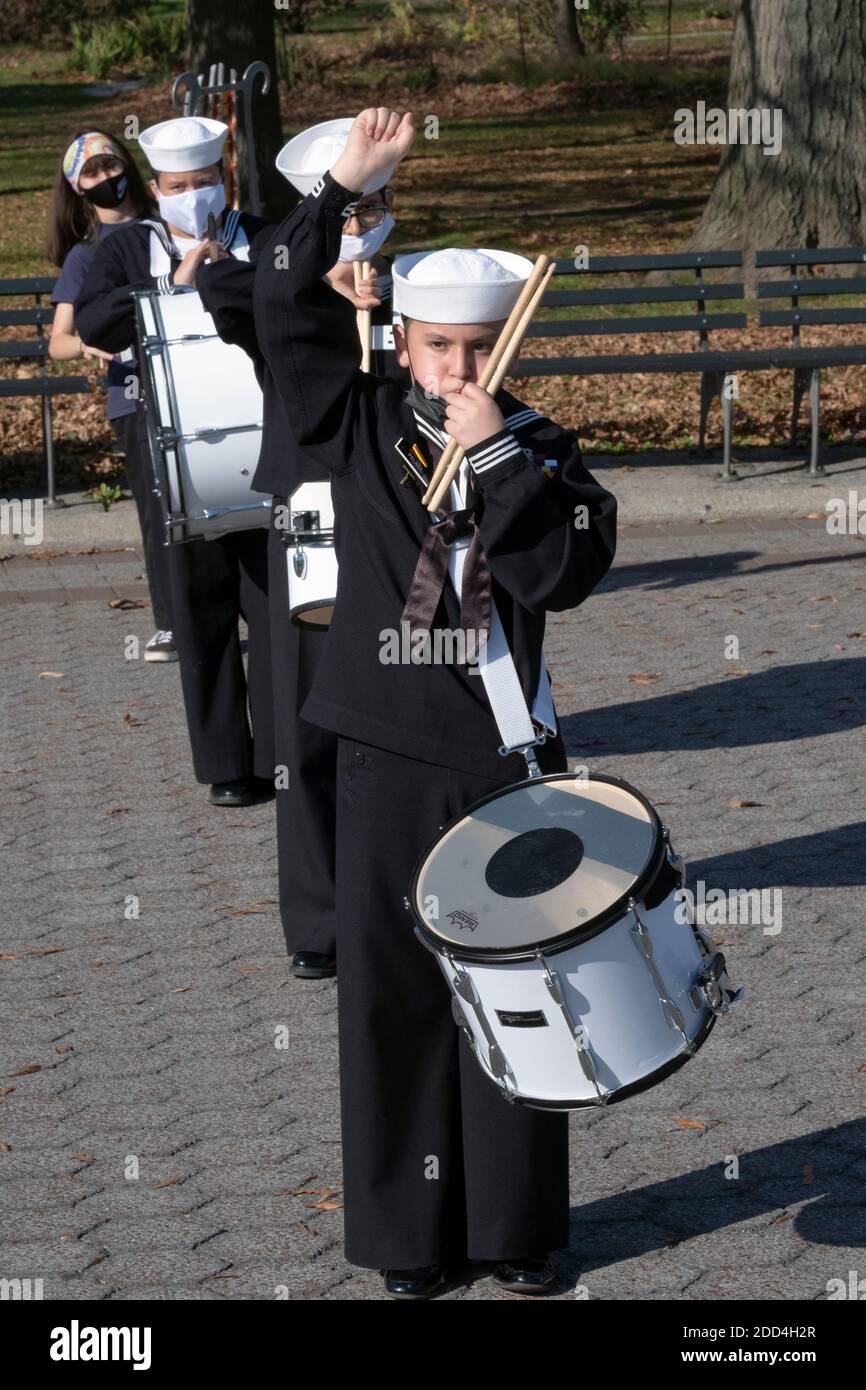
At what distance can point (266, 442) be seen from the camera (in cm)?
554

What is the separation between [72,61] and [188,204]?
33510mm

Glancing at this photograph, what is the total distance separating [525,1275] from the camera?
155 inches

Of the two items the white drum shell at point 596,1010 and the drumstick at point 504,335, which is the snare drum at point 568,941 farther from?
the drumstick at point 504,335

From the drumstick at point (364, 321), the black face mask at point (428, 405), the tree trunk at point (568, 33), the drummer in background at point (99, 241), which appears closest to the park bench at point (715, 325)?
the drummer in background at point (99, 241)

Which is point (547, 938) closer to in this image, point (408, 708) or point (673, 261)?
point (408, 708)

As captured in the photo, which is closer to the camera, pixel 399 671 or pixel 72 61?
pixel 399 671

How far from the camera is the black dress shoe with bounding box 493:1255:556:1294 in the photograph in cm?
395

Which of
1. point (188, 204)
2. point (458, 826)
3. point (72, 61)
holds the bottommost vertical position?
point (72, 61)

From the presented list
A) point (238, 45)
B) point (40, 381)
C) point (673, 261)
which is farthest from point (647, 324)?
point (238, 45)

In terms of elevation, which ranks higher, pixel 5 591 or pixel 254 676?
pixel 254 676

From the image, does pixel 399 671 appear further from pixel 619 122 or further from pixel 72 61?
pixel 72 61

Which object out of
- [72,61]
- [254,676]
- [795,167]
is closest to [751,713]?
[254,676]

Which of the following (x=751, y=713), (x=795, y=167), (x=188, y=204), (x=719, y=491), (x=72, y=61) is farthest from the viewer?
(x=72, y=61)

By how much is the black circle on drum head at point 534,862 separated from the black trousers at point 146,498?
427 centimetres
